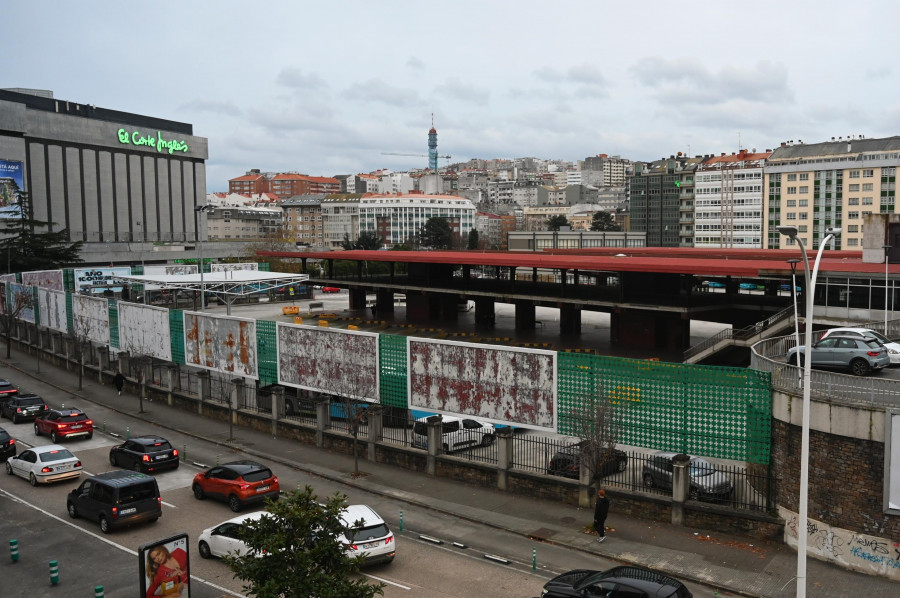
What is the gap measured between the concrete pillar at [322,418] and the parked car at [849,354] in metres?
17.4

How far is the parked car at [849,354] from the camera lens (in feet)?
78.6

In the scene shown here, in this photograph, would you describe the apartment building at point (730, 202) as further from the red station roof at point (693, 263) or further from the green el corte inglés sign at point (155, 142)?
the green el corte inglés sign at point (155, 142)

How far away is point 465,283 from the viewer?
225ft

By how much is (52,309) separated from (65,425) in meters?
23.4

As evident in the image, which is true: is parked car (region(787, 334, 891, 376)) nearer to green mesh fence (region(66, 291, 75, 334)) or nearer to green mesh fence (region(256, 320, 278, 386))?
green mesh fence (region(256, 320, 278, 386))

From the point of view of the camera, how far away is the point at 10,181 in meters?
108

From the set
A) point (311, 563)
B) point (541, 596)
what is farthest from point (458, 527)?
point (311, 563)

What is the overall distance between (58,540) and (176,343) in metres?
18.9

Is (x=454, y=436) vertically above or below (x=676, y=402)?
below

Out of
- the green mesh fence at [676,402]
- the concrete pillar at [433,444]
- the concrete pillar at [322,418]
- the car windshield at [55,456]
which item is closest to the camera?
the green mesh fence at [676,402]

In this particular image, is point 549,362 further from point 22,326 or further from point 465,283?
point 22,326

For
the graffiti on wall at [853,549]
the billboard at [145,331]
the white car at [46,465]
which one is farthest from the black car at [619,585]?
the billboard at [145,331]

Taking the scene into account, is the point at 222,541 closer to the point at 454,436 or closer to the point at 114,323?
the point at 454,436

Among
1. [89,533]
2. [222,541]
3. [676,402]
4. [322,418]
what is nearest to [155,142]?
[322,418]
